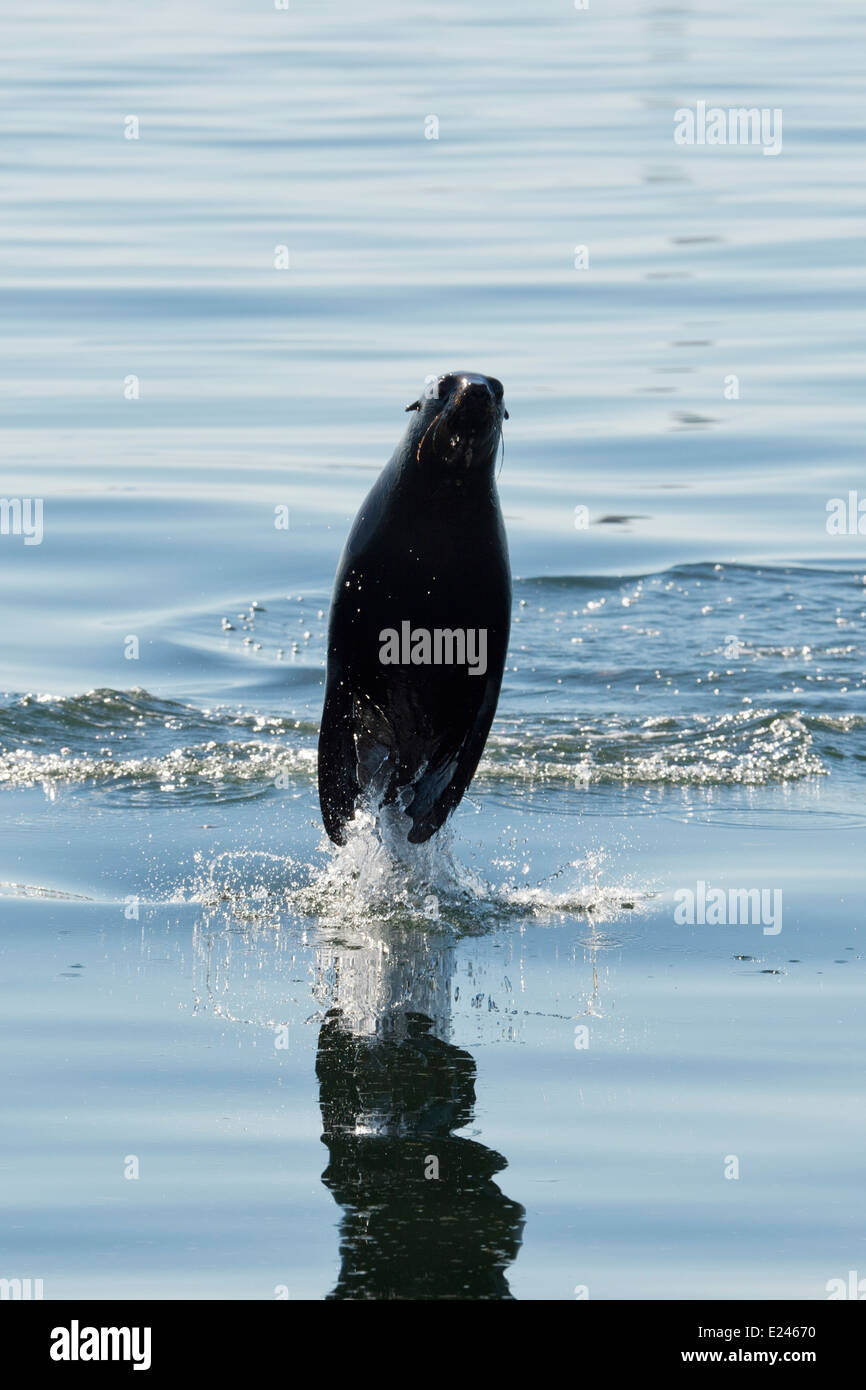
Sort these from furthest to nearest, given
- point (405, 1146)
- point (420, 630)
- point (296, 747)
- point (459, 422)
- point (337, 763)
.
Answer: point (296, 747), point (337, 763), point (420, 630), point (459, 422), point (405, 1146)

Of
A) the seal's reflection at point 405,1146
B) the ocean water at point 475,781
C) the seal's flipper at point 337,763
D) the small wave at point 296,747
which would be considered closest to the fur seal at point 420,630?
the seal's flipper at point 337,763

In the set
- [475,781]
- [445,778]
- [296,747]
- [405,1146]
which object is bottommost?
[405,1146]


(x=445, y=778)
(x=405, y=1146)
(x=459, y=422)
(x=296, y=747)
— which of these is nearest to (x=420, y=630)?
(x=445, y=778)

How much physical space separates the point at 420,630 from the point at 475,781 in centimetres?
192

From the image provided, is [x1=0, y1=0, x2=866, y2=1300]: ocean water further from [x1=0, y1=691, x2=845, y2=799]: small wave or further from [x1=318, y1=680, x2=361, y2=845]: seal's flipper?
[x1=318, y1=680, x2=361, y2=845]: seal's flipper

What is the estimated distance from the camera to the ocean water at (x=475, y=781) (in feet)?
19.3

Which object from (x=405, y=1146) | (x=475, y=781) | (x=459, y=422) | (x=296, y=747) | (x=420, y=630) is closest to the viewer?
(x=405, y=1146)

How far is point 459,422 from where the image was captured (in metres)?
8.19

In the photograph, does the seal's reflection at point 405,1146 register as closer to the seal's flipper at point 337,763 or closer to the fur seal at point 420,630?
the seal's flipper at point 337,763

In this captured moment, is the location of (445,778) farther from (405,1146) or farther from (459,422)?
(405,1146)

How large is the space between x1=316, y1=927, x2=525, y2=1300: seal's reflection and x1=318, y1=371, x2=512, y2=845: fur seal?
3.55 ft
